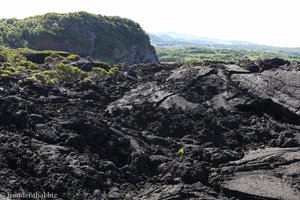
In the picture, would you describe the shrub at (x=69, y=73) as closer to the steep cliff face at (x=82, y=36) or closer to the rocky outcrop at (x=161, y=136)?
the rocky outcrop at (x=161, y=136)

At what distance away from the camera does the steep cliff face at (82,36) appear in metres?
126

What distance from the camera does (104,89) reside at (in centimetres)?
4172

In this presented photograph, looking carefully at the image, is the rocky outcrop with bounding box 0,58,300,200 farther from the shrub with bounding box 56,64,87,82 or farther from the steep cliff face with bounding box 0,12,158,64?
the steep cliff face with bounding box 0,12,158,64

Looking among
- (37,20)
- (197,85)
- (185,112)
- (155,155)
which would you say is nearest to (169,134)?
(185,112)

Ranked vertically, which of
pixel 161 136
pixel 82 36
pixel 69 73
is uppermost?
pixel 69 73

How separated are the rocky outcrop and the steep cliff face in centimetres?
→ 8634

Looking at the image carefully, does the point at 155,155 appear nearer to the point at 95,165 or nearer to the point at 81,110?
the point at 95,165

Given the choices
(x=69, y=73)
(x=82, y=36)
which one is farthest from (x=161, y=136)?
(x=82, y=36)

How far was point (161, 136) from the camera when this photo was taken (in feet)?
104

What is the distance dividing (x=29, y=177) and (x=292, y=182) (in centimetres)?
1519

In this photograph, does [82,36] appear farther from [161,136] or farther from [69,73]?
[161,136]

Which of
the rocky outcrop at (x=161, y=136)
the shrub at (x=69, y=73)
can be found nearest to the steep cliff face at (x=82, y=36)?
the shrub at (x=69, y=73)

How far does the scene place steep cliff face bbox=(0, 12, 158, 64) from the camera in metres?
126

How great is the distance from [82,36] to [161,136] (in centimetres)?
11898
